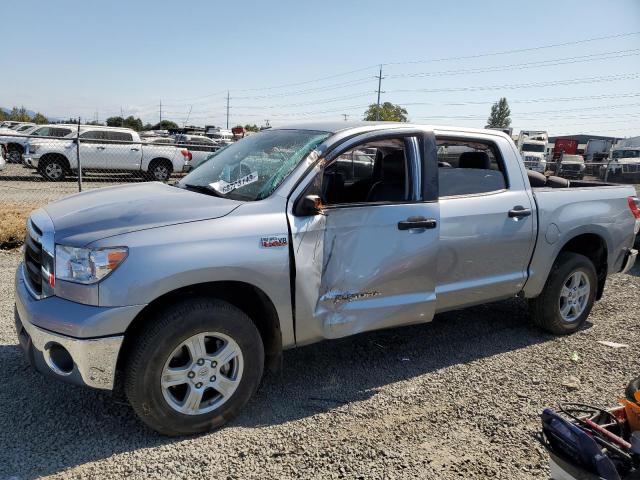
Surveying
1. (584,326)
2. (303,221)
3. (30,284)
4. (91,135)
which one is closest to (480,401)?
(303,221)

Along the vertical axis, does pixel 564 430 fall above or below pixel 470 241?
below

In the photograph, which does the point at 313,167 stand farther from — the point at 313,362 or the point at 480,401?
the point at 480,401

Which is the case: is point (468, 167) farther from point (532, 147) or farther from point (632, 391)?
point (532, 147)

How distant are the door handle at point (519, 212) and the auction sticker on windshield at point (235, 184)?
213 centimetres

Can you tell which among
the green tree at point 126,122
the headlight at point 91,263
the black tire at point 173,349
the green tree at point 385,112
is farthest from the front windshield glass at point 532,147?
the green tree at point 126,122

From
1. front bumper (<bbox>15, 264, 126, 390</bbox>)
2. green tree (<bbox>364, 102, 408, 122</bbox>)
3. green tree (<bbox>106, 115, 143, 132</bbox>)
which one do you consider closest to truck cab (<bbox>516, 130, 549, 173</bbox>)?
green tree (<bbox>364, 102, 408, 122</bbox>)

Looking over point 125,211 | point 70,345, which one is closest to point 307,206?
point 125,211

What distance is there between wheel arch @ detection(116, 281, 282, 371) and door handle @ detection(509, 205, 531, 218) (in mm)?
2205

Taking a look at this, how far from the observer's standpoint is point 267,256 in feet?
10.3

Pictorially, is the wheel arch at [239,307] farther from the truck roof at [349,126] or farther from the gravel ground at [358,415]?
the truck roof at [349,126]

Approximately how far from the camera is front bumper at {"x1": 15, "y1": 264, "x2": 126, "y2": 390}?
2.75 m

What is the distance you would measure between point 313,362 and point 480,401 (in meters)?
1.29

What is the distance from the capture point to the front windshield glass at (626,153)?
32.7 m

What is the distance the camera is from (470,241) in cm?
403
